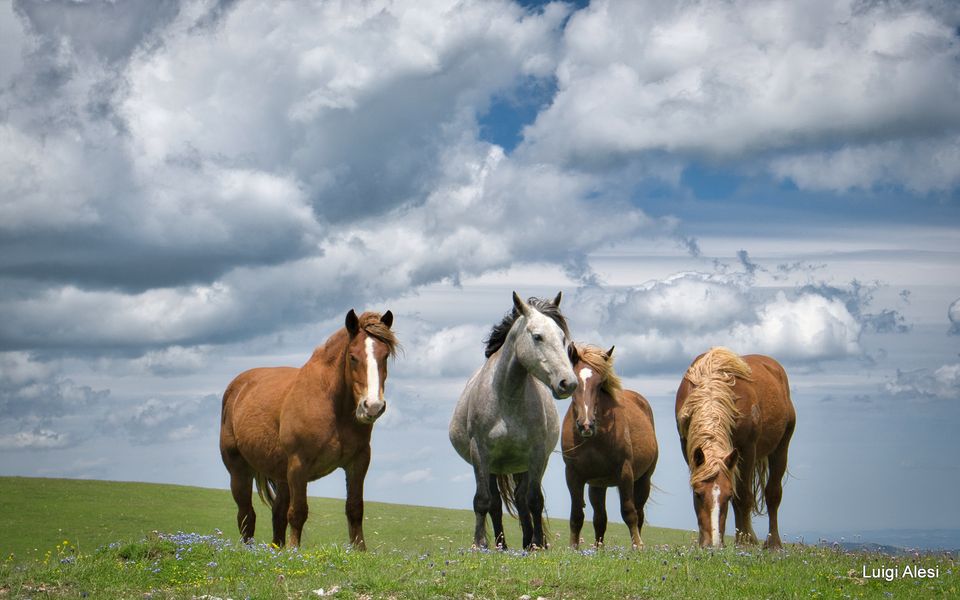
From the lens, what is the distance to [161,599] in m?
9.41

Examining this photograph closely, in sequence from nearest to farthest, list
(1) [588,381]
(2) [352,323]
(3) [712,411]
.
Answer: (2) [352,323] → (3) [712,411] → (1) [588,381]

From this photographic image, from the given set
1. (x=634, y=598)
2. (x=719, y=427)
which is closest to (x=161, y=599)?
(x=634, y=598)

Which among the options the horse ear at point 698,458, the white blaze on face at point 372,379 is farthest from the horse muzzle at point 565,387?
the horse ear at point 698,458

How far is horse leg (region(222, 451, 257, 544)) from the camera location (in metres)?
15.4

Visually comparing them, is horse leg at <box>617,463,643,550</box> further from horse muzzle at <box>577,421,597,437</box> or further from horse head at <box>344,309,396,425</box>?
horse head at <box>344,309,396,425</box>

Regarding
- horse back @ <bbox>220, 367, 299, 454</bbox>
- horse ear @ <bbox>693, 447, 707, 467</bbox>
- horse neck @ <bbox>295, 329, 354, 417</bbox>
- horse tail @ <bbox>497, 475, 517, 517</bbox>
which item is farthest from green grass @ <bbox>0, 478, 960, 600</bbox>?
horse tail @ <bbox>497, 475, 517, 517</bbox>

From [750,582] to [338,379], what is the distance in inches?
234

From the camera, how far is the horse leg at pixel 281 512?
13.8 m

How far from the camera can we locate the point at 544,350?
41.1 ft

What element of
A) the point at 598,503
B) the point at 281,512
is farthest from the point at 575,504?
the point at 281,512

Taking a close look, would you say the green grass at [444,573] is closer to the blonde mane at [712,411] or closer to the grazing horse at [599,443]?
→ the blonde mane at [712,411]

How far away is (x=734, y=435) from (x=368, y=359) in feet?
22.0

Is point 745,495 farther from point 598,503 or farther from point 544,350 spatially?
point 544,350

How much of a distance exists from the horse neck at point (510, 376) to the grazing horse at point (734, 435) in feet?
9.47
